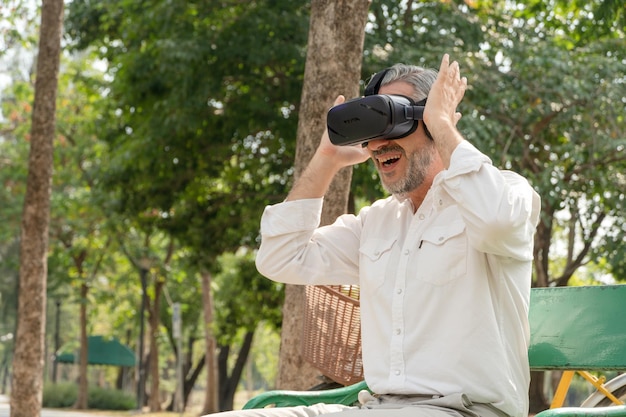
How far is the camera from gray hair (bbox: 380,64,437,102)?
3.30m

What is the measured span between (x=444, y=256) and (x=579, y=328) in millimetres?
795

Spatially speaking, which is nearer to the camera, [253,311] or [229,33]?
[229,33]

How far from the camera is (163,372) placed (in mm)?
65250

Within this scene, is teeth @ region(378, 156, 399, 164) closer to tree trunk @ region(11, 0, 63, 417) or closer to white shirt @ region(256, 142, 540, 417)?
white shirt @ region(256, 142, 540, 417)

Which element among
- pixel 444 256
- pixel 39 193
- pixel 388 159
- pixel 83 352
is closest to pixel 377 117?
pixel 388 159

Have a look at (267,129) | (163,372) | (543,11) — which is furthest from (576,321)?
(163,372)

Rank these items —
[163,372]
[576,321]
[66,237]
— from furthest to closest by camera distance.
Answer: [163,372], [66,237], [576,321]

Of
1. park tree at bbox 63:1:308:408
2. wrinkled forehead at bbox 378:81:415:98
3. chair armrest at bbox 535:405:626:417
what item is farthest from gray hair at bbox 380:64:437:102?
park tree at bbox 63:1:308:408

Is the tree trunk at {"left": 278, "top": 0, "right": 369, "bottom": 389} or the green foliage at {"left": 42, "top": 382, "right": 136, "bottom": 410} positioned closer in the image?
the tree trunk at {"left": 278, "top": 0, "right": 369, "bottom": 389}

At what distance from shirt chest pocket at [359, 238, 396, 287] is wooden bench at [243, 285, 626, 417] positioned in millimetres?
507

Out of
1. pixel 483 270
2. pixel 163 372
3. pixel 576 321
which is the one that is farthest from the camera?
pixel 163 372

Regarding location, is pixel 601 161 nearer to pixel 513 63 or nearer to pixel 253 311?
pixel 513 63

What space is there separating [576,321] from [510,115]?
527 inches

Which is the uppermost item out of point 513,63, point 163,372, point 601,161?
point 513,63
